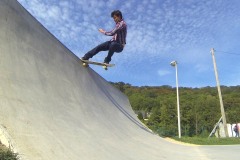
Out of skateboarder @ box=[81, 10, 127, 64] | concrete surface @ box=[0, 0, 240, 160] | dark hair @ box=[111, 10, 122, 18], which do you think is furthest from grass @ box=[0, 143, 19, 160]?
dark hair @ box=[111, 10, 122, 18]

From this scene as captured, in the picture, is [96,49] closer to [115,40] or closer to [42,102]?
[115,40]

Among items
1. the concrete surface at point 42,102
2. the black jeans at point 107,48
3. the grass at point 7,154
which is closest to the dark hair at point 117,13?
the black jeans at point 107,48

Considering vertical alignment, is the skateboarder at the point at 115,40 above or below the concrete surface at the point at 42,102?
above

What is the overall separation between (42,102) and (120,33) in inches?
152

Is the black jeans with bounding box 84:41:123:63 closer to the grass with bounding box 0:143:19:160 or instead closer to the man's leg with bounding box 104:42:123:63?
the man's leg with bounding box 104:42:123:63

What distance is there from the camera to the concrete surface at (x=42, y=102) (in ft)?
9.96

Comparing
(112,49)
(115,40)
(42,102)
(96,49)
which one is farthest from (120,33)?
(42,102)

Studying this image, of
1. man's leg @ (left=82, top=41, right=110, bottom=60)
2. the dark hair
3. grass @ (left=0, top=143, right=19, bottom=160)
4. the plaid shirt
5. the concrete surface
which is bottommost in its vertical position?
grass @ (left=0, top=143, right=19, bottom=160)

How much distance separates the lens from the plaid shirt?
7293 mm

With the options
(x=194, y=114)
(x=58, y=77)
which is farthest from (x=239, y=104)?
(x=58, y=77)

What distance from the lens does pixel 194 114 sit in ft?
141

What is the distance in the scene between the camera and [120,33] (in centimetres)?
740

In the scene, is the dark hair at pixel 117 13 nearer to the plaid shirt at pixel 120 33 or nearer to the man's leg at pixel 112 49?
the plaid shirt at pixel 120 33

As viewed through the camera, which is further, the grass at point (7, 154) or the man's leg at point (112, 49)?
the man's leg at point (112, 49)
